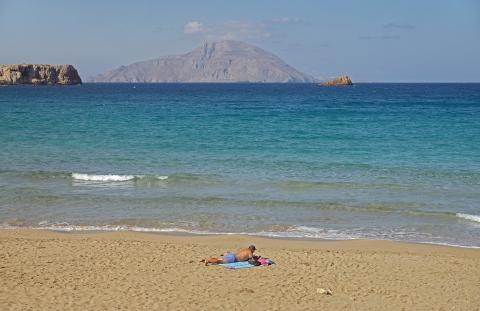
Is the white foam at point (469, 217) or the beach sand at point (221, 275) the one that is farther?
the white foam at point (469, 217)

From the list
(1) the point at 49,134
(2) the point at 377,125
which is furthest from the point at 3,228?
(2) the point at 377,125

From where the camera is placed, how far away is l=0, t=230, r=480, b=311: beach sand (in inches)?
432

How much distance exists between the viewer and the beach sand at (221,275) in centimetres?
1098

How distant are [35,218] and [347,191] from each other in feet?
36.6

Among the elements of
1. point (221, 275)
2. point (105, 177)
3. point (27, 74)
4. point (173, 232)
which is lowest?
point (173, 232)

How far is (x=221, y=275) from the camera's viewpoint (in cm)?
1273

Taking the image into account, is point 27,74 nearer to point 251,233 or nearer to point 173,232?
point 173,232

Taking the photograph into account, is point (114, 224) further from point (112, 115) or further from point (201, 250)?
point (112, 115)

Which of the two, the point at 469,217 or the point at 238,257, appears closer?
the point at 238,257

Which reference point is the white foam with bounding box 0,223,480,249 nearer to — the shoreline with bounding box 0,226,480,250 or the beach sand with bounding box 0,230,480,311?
the shoreline with bounding box 0,226,480,250

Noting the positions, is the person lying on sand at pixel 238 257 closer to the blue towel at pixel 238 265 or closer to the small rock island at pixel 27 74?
the blue towel at pixel 238 265

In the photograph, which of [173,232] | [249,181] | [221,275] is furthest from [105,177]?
[221,275]

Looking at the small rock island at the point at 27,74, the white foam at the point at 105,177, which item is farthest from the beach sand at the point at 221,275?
the small rock island at the point at 27,74

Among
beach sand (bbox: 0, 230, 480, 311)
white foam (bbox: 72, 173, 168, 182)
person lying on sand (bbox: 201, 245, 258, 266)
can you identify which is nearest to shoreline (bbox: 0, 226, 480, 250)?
beach sand (bbox: 0, 230, 480, 311)
